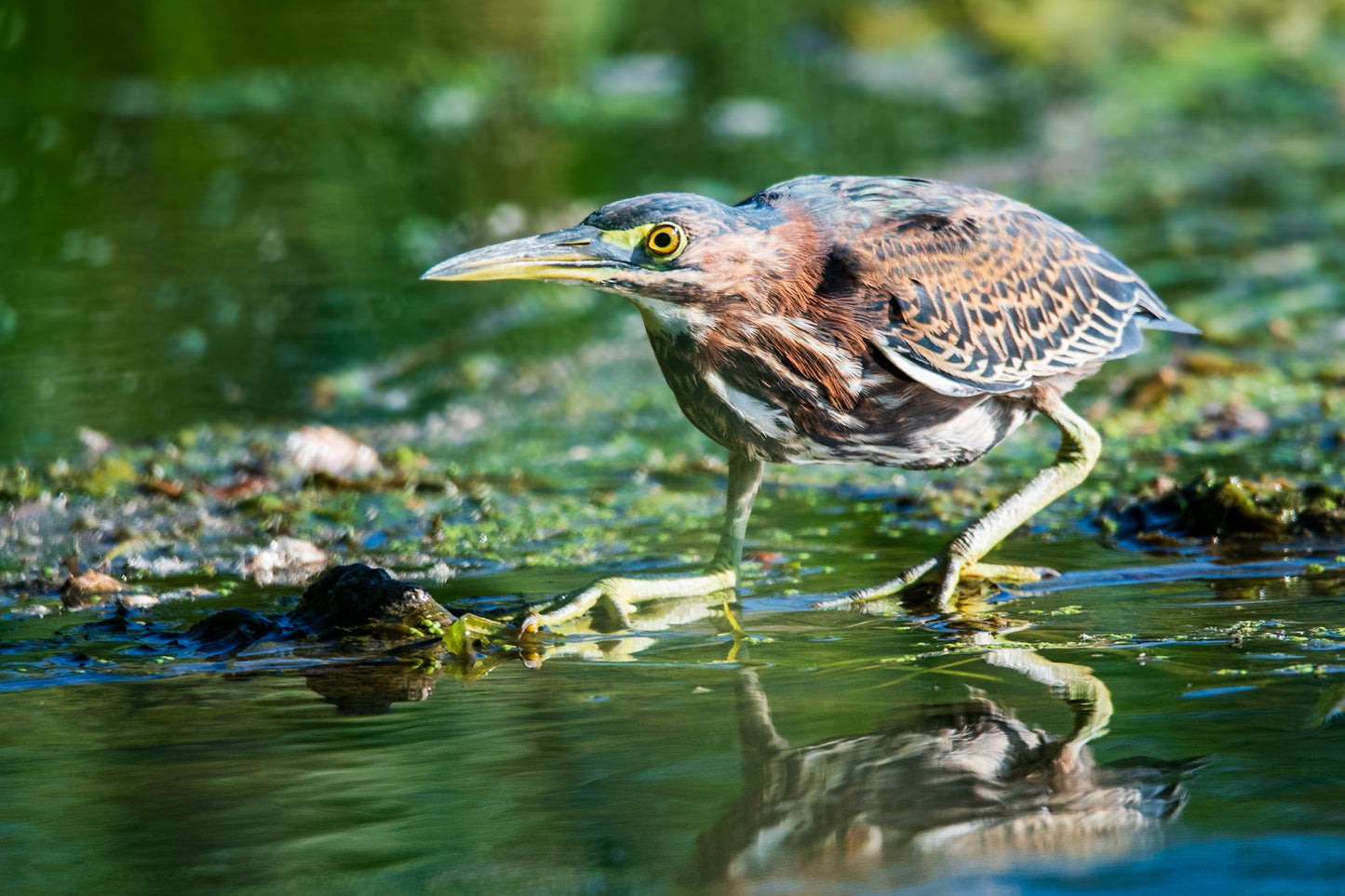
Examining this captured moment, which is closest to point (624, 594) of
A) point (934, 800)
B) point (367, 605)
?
point (367, 605)

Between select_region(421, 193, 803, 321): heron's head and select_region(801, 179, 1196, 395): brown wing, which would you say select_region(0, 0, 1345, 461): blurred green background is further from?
select_region(421, 193, 803, 321): heron's head

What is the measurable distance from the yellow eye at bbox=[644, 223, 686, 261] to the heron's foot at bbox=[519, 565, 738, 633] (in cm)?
101

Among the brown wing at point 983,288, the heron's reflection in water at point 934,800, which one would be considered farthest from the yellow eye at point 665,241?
the heron's reflection in water at point 934,800

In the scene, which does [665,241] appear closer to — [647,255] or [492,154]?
[647,255]

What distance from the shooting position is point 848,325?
4844mm

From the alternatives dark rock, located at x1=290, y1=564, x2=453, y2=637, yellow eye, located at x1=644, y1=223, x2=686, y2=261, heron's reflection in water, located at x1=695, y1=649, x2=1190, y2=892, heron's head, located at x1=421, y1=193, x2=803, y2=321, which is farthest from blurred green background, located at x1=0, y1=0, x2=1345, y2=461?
heron's reflection in water, located at x1=695, y1=649, x2=1190, y2=892

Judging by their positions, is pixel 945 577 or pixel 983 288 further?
pixel 983 288

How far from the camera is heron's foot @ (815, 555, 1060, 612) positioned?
4957mm

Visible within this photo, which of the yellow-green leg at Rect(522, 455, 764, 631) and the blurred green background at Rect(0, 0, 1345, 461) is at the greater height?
the blurred green background at Rect(0, 0, 1345, 461)

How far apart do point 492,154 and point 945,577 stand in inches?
392

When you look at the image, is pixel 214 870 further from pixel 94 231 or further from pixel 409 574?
pixel 94 231

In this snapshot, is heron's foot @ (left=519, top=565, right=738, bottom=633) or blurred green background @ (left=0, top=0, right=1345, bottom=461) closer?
heron's foot @ (left=519, top=565, right=738, bottom=633)

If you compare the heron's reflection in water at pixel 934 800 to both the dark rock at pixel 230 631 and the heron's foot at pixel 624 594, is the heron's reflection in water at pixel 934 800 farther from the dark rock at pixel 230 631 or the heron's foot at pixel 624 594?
the dark rock at pixel 230 631

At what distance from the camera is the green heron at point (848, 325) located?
4570mm
